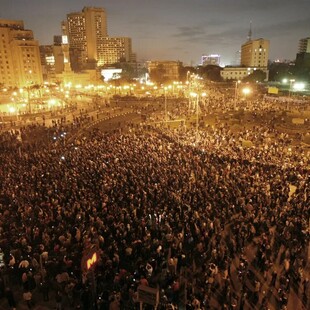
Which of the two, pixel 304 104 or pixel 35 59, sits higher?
pixel 35 59

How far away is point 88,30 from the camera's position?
157750 mm

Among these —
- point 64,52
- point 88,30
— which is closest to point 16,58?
point 64,52

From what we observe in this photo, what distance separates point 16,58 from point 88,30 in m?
89.8

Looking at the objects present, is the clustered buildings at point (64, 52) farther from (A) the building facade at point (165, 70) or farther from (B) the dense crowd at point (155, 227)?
(B) the dense crowd at point (155, 227)

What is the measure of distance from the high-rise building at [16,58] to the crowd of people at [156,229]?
6726cm

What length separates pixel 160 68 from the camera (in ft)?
358

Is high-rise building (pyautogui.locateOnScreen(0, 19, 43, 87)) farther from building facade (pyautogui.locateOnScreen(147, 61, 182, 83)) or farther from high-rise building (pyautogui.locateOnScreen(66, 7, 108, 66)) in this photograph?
high-rise building (pyautogui.locateOnScreen(66, 7, 108, 66))

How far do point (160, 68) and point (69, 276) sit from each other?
106519 mm

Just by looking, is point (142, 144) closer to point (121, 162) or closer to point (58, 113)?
point (121, 162)

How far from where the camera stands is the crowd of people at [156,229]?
796 centimetres

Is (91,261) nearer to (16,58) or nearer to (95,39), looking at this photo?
(16,58)

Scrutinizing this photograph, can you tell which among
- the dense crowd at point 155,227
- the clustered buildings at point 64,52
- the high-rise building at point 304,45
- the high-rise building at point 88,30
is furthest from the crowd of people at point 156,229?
the high-rise building at point 88,30

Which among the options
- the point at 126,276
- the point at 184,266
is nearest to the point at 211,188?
the point at 184,266

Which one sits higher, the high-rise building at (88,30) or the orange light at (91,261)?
the high-rise building at (88,30)
